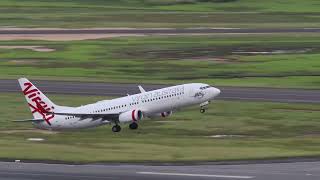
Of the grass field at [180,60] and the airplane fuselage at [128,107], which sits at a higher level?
the grass field at [180,60]

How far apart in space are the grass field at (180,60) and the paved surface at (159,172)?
53608mm

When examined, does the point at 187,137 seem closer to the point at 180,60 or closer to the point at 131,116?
the point at 131,116

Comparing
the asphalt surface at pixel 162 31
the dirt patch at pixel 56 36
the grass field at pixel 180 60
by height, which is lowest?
the grass field at pixel 180 60

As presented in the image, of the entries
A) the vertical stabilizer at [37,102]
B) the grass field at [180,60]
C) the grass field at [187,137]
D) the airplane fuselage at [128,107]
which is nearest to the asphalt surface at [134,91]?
the grass field at [187,137]

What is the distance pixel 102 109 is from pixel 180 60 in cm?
5359

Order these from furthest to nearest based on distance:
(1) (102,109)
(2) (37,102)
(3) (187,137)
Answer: (1) (102,109)
(2) (37,102)
(3) (187,137)

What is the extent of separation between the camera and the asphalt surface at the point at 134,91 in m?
102

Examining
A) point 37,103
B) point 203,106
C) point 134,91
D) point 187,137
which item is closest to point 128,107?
point 37,103

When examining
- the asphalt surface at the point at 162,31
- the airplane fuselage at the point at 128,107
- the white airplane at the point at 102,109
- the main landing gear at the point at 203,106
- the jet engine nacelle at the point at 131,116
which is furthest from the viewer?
the asphalt surface at the point at 162,31

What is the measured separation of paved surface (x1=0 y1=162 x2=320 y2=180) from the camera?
179 feet

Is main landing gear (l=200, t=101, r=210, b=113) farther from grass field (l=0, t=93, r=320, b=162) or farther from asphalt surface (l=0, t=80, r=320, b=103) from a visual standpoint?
asphalt surface (l=0, t=80, r=320, b=103)

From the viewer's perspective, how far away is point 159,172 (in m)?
57.2

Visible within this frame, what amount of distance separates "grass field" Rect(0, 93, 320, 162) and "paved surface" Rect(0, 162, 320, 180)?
3479 millimetres

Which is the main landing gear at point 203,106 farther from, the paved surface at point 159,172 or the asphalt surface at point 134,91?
the paved surface at point 159,172
